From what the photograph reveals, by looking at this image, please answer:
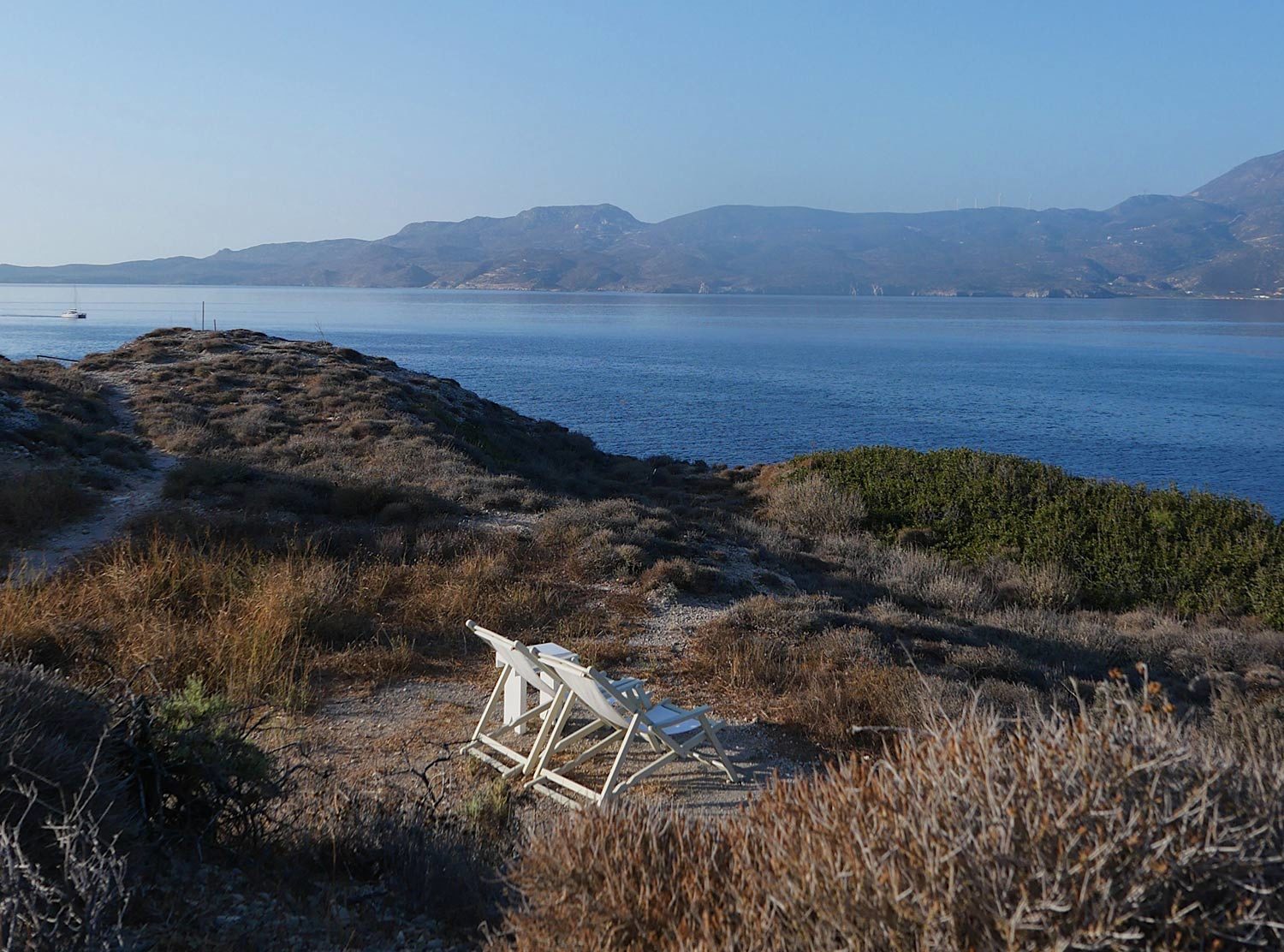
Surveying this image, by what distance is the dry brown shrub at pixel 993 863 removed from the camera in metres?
2.15

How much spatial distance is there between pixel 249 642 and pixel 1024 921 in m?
5.97

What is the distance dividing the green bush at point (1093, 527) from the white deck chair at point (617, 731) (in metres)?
9.70

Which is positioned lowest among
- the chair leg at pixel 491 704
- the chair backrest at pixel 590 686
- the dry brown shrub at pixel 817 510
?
the dry brown shrub at pixel 817 510

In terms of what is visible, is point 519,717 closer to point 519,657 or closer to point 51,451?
point 519,657

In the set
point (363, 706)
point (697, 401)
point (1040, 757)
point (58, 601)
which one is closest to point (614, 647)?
point (363, 706)

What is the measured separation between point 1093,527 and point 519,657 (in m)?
12.7

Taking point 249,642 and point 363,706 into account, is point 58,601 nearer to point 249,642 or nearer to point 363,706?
point 249,642

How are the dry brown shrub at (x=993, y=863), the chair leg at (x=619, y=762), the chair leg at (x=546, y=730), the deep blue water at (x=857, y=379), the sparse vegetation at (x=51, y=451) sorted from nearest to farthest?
the dry brown shrub at (x=993, y=863) → the chair leg at (x=619, y=762) → the chair leg at (x=546, y=730) → the sparse vegetation at (x=51, y=451) → the deep blue water at (x=857, y=379)

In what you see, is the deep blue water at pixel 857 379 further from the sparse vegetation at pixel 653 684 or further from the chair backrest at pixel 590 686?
the chair backrest at pixel 590 686

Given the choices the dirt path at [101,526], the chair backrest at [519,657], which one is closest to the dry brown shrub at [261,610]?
the dirt path at [101,526]

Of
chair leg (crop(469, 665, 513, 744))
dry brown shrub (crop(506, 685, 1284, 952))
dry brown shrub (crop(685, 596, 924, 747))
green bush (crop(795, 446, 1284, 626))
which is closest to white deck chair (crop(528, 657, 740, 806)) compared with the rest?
chair leg (crop(469, 665, 513, 744))

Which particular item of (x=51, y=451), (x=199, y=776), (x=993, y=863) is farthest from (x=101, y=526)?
(x=993, y=863)

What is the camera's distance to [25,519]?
418 inches

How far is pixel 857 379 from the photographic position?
57688 mm
